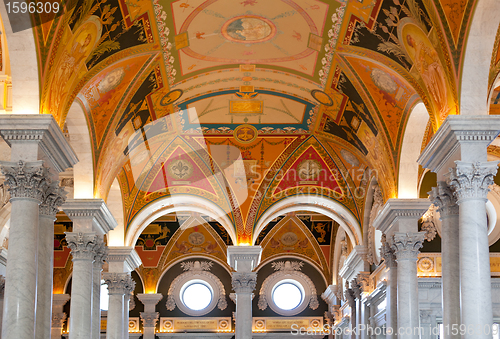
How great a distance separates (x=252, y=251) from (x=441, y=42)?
1014cm

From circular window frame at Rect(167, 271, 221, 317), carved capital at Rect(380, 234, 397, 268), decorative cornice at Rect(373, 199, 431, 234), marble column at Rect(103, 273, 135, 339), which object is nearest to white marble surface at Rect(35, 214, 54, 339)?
marble column at Rect(103, 273, 135, 339)

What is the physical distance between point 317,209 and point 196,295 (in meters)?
8.54

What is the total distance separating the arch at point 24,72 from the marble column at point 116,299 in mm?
8617

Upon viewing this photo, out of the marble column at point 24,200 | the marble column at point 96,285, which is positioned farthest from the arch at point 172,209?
the marble column at point 24,200

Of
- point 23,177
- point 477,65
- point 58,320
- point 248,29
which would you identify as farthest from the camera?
point 58,320

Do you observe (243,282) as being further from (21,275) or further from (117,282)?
(21,275)

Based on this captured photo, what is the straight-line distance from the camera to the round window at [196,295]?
89.5 ft

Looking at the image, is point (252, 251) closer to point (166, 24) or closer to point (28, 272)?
point (166, 24)

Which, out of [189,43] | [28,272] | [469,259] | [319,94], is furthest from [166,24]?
[469,259]

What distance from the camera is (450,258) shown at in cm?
1089

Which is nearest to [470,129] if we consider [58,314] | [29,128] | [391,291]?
[391,291]

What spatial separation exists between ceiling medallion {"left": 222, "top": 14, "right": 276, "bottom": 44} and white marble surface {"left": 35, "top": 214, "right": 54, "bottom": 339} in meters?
5.72

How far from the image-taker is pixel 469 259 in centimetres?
976

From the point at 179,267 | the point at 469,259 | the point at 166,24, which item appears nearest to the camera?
the point at 469,259
